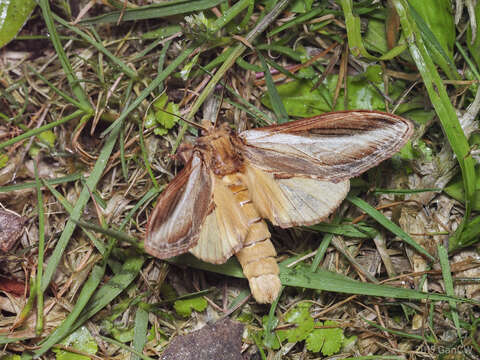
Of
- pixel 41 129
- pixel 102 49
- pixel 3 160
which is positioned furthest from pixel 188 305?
pixel 102 49

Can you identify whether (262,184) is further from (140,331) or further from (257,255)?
(140,331)

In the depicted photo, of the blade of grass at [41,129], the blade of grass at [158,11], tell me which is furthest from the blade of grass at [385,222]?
the blade of grass at [41,129]

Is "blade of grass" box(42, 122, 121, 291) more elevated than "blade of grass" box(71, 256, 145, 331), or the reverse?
"blade of grass" box(42, 122, 121, 291)

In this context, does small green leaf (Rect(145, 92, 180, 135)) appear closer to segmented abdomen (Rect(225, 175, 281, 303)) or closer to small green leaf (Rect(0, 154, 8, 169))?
segmented abdomen (Rect(225, 175, 281, 303))

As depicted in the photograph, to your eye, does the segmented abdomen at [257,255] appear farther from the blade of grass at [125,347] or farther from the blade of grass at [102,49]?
the blade of grass at [102,49]

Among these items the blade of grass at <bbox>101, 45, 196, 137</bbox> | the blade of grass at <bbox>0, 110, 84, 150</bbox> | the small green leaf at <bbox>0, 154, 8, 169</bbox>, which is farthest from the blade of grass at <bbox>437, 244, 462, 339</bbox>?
the small green leaf at <bbox>0, 154, 8, 169</bbox>
